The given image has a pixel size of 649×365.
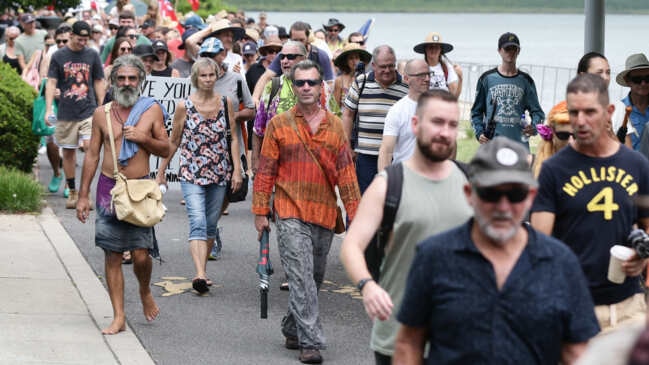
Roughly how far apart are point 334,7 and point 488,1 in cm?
1710

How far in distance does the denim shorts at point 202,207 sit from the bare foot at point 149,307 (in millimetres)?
1123

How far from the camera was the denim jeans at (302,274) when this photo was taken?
7.48 m

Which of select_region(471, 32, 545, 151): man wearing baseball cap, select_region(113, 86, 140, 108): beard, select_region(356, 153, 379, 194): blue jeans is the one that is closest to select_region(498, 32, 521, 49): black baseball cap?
select_region(471, 32, 545, 151): man wearing baseball cap

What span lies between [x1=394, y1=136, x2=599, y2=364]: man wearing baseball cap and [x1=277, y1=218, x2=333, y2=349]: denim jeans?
3.76 metres

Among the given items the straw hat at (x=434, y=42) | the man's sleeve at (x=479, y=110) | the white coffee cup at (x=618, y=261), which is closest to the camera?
the white coffee cup at (x=618, y=261)

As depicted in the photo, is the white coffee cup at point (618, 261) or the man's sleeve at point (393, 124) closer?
the white coffee cup at point (618, 261)

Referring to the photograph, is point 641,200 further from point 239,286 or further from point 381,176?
point 239,286

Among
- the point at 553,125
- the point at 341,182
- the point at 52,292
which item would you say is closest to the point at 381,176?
the point at 553,125

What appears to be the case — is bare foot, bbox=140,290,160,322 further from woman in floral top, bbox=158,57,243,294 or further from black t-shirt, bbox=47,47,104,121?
black t-shirt, bbox=47,47,104,121

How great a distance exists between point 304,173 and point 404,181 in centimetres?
305

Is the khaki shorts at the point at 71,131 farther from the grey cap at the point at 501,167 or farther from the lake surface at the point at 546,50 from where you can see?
the grey cap at the point at 501,167

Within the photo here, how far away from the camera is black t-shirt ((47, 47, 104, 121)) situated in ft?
44.8

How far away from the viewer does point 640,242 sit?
499 cm

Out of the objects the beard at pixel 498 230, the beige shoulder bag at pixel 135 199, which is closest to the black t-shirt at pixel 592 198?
the beard at pixel 498 230
